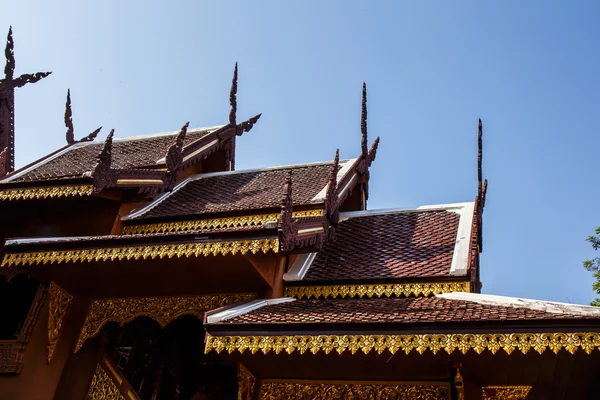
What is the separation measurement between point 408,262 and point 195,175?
199 inches

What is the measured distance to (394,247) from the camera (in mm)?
7547

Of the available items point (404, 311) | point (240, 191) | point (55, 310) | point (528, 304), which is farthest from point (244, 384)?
point (240, 191)

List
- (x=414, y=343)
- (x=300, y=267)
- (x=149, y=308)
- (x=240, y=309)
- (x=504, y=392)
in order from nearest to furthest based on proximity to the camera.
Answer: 1. (x=414, y=343)
2. (x=504, y=392)
3. (x=240, y=309)
4. (x=149, y=308)
5. (x=300, y=267)

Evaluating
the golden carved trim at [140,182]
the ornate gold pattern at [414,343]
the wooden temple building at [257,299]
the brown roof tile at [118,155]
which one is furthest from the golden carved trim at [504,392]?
the brown roof tile at [118,155]

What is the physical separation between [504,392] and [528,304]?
0.83 metres

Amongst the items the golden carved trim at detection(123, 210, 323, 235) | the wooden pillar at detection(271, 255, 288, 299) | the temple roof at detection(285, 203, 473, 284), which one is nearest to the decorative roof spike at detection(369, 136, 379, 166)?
the temple roof at detection(285, 203, 473, 284)

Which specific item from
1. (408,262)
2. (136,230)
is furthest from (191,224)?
(408,262)

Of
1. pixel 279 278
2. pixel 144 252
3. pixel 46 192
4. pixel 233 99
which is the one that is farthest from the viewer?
pixel 233 99

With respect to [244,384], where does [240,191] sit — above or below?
above

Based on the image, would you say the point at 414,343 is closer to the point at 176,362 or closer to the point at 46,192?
the point at 176,362

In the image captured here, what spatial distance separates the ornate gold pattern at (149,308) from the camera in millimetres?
6586

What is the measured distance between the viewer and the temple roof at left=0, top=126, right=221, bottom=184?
9.65m

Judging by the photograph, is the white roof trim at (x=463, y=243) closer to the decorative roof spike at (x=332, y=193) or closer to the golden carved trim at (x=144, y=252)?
the decorative roof spike at (x=332, y=193)

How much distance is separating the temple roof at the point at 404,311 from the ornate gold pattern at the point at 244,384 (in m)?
0.51
